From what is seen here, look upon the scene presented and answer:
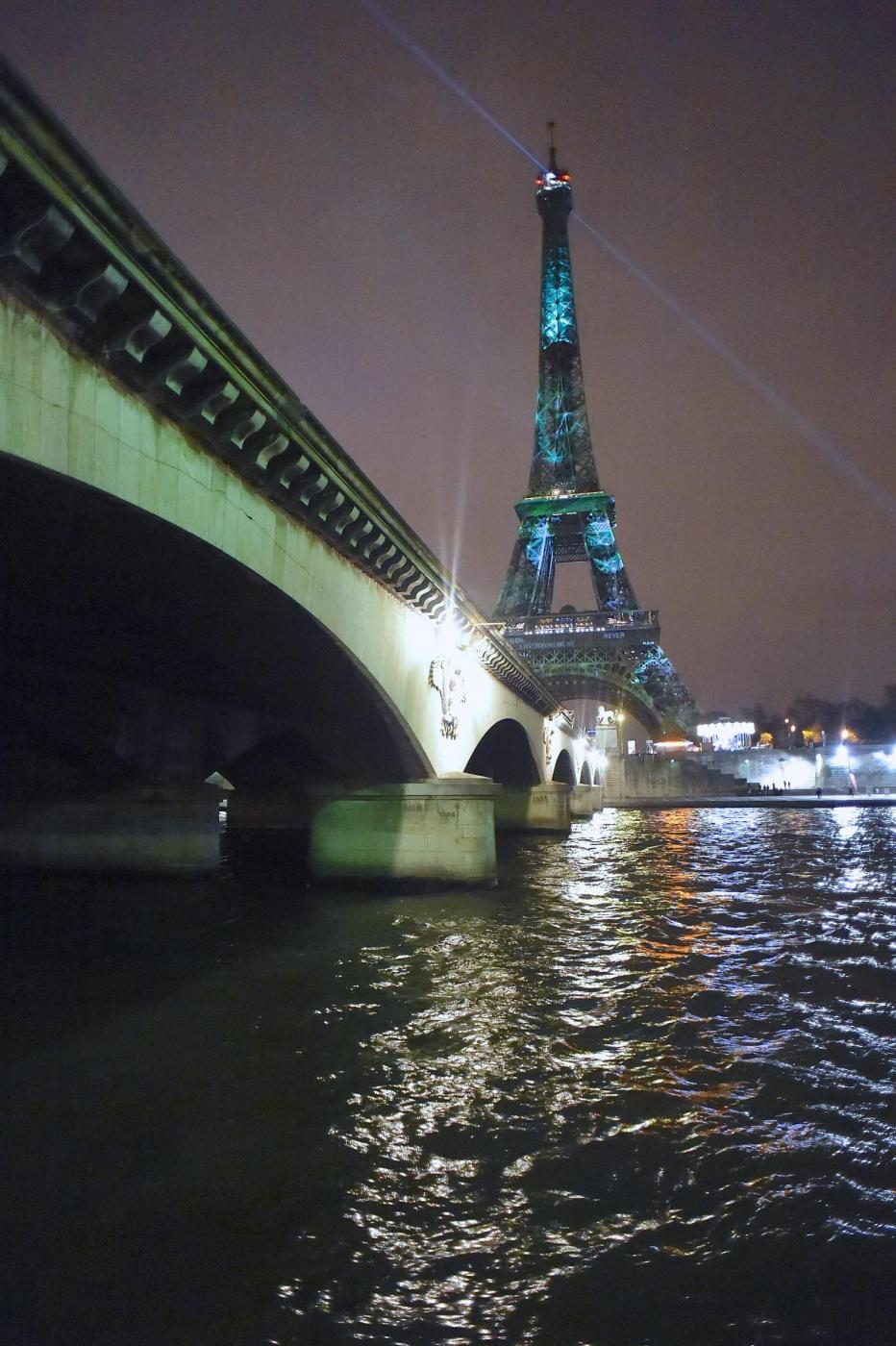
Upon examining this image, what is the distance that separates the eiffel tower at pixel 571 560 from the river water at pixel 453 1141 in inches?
3004

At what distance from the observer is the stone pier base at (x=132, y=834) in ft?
62.6

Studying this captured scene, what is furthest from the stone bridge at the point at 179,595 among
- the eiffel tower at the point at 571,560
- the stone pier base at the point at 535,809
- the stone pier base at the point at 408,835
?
the eiffel tower at the point at 571,560

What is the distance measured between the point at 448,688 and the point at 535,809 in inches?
762

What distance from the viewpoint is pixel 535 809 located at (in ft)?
124

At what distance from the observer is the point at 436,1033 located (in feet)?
25.2

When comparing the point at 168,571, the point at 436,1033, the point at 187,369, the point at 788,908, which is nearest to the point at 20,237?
the point at 187,369

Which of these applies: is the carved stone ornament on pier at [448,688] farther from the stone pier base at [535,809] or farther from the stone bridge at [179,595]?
the stone pier base at [535,809]

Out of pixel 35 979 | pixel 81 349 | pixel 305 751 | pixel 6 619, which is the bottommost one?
pixel 35 979

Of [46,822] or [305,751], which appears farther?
[305,751]

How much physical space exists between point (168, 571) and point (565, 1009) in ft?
25.4

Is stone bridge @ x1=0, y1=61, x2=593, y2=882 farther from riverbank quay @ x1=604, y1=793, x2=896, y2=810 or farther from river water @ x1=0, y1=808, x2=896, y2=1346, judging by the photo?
riverbank quay @ x1=604, y1=793, x2=896, y2=810

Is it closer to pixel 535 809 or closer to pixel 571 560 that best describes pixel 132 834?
pixel 535 809

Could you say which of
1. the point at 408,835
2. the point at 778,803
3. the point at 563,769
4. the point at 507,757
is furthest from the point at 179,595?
the point at 778,803

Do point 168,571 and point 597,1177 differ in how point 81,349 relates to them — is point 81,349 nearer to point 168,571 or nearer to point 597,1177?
point 168,571
